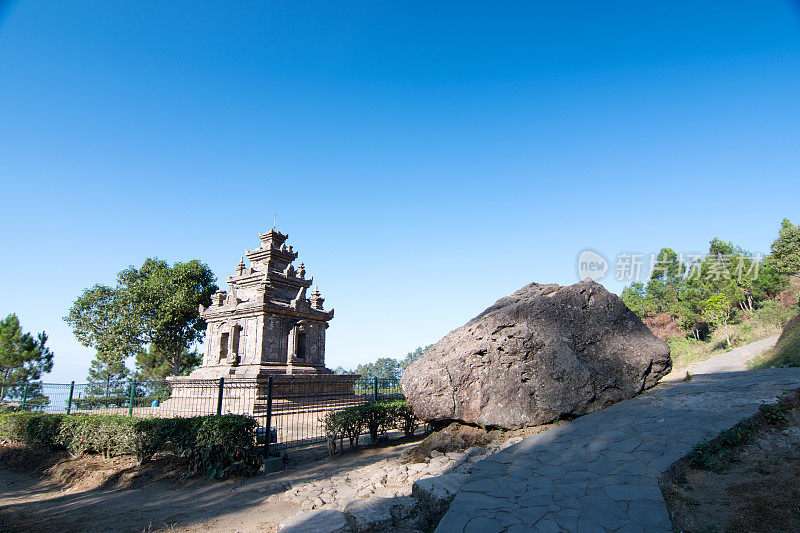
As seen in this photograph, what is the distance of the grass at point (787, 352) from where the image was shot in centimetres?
964

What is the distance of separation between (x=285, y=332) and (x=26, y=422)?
11.0 metres

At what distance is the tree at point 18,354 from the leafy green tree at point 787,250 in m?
58.7

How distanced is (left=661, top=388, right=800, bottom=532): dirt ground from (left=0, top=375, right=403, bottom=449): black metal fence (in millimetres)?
7370

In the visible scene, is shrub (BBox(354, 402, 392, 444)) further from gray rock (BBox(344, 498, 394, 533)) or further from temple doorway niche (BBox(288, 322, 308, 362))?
temple doorway niche (BBox(288, 322, 308, 362))

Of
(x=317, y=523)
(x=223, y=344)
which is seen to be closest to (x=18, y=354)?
(x=223, y=344)

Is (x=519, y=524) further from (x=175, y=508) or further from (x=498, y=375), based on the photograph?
A: (x=175, y=508)

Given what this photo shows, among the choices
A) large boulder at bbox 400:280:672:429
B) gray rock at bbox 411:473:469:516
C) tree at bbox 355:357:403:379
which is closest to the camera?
gray rock at bbox 411:473:469:516

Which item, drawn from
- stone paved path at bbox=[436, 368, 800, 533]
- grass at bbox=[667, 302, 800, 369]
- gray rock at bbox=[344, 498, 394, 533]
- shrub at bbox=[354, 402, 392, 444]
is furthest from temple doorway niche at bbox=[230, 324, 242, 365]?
grass at bbox=[667, 302, 800, 369]

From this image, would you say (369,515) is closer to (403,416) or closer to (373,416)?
(373,416)

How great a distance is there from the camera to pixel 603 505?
3.89 meters

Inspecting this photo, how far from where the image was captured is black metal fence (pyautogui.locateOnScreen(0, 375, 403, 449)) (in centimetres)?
1180

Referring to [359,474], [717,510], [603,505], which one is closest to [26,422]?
[359,474]

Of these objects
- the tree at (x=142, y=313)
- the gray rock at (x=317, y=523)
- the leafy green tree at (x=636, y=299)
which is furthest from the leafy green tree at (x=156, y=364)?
the leafy green tree at (x=636, y=299)

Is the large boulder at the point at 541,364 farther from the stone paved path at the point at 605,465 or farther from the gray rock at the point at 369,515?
the gray rock at the point at 369,515
